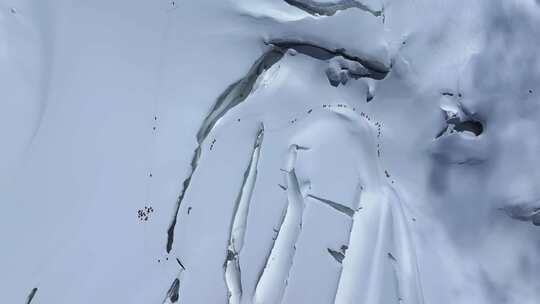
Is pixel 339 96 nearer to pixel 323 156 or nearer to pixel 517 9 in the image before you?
pixel 323 156

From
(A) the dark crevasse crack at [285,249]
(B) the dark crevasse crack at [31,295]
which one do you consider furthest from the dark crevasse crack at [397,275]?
(B) the dark crevasse crack at [31,295]

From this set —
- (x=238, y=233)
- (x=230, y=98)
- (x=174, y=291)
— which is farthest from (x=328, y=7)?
(x=174, y=291)

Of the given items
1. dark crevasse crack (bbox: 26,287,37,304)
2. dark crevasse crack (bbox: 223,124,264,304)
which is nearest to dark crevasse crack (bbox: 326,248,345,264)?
dark crevasse crack (bbox: 223,124,264,304)

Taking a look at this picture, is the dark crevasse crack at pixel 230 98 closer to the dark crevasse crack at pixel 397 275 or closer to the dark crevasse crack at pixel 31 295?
the dark crevasse crack at pixel 31 295

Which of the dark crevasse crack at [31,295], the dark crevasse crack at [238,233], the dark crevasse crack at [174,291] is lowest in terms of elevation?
the dark crevasse crack at [31,295]

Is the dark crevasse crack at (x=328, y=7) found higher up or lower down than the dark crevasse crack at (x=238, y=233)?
higher up

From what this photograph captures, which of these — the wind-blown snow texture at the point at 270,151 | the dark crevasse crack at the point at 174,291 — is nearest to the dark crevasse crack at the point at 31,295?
the wind-blown snow texture at the point at 270,151

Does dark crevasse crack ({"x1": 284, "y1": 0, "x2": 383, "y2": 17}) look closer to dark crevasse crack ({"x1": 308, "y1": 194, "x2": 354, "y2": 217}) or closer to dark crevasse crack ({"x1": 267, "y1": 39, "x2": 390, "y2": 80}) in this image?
dark crevasse crack ({"x1": 267, "y1": 39, "x2": 390, "y2": 80})

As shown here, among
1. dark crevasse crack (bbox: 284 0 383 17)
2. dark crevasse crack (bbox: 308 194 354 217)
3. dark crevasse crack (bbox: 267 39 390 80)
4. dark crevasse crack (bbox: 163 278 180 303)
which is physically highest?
dark crevasse crack (bbox: 284 0 383 17)
